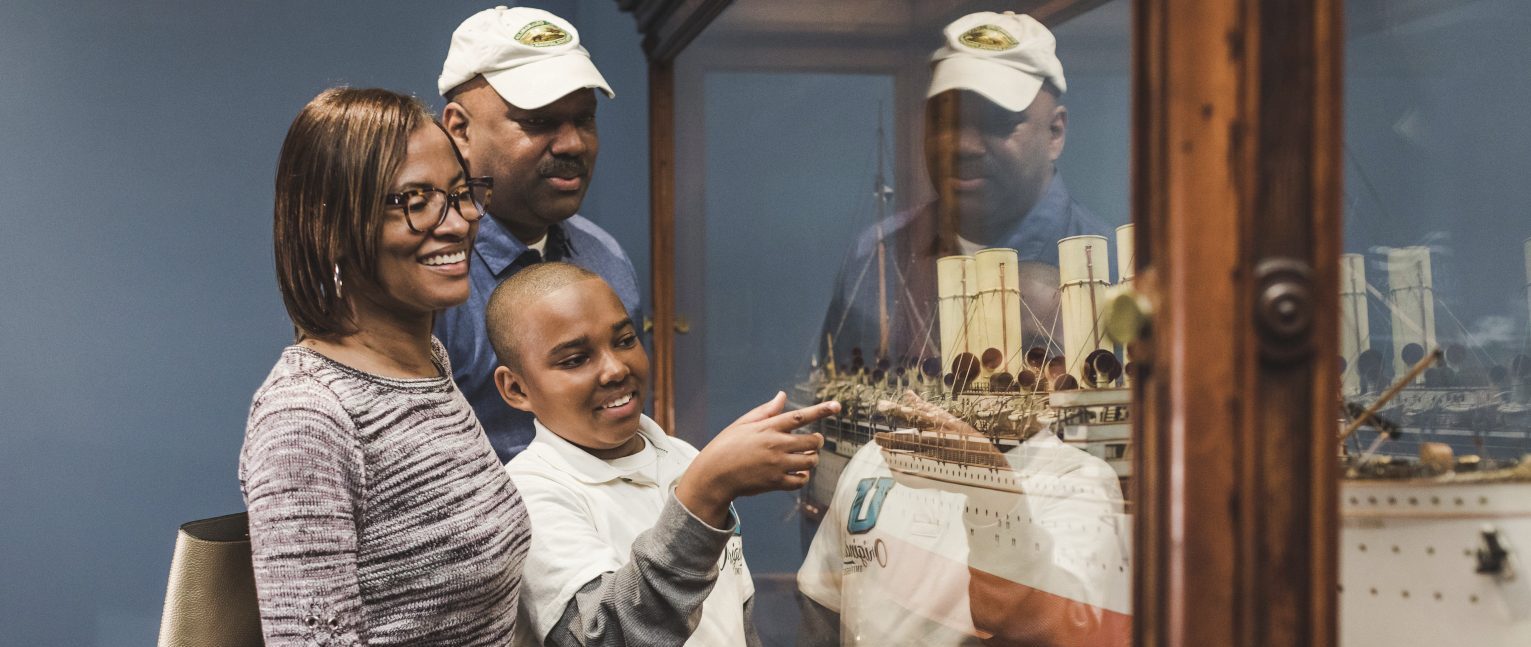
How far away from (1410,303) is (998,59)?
37cm

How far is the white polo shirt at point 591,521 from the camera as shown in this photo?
3.72 ft

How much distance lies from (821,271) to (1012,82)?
0.48 metres

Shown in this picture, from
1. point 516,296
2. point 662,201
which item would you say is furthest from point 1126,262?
point 662,201

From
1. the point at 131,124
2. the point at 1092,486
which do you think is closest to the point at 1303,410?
the point at 1092,486

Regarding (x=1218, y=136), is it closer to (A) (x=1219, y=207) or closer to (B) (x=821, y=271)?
(A) (x=1219, y=207)

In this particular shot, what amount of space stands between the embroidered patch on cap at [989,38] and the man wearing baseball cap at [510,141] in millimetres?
665

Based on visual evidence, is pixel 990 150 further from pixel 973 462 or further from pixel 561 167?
pixel 561 167

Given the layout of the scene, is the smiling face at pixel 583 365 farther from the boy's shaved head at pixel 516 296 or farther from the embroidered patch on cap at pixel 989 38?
the embroidered patch on cap at pixel 989 38

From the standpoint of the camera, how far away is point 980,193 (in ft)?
3.51

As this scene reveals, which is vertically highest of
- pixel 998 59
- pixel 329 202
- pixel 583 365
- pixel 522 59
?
pixel 522 59

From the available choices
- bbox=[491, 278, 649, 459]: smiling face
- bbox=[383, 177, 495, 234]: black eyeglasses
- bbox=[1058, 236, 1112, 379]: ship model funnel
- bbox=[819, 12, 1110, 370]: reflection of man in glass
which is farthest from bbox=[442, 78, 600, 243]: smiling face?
bbox=[1058, 236, 1112, 379]: ship model funnel

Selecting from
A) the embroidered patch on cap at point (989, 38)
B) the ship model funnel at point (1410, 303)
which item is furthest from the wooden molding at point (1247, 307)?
the embroidered patch on cap at point (989, 38)

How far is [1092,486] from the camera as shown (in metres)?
0.87

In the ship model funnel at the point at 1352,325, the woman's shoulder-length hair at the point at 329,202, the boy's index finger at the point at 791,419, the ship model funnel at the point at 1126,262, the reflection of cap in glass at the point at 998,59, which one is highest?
the reflection of cap in glass at the point at 998,59
